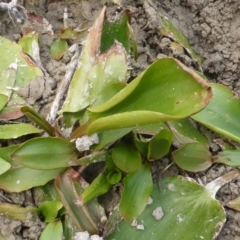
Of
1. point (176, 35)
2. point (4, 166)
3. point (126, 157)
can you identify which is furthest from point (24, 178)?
point (176, 35)

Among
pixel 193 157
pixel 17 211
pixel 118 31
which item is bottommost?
pixel 17 211

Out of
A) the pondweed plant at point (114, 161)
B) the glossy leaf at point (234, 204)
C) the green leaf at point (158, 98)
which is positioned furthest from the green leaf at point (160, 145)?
the glossy leaf at point (234, 204)

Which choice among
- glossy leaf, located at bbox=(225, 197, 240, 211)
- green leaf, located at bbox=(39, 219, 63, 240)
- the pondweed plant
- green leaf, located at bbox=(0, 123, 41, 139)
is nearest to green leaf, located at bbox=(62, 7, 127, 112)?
the pondweed plant

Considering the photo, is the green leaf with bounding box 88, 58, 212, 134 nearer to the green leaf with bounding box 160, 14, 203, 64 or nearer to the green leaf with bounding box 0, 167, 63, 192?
the green leaf with bounding box 0, 167, 63, 192

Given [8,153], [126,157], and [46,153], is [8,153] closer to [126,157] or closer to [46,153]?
[46,153]

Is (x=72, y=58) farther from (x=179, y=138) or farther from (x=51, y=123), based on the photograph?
(x=179, y=138)

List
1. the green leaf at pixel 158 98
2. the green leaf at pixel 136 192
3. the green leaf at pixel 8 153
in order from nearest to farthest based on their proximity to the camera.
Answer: the green leaf at pixel 158 98
the green leaf at pixel 136 192
the green leaf at pixel 8 153

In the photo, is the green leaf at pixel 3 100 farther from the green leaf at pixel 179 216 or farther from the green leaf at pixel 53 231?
the green leaf at pixel 179 216
